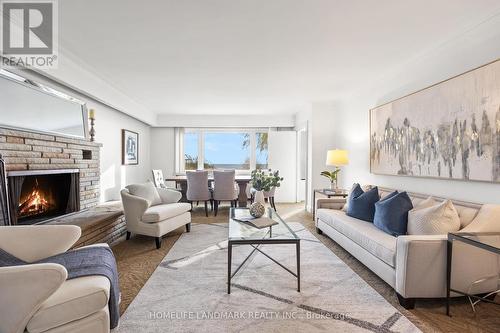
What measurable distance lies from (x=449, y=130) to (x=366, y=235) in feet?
4.46

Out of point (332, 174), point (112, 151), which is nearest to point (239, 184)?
point (332, 174)

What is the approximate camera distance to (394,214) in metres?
2.66

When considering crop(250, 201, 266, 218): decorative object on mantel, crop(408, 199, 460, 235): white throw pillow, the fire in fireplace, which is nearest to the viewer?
crop(408, 199, 460, 235): white throw pillow

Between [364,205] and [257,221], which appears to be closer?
[257,221]

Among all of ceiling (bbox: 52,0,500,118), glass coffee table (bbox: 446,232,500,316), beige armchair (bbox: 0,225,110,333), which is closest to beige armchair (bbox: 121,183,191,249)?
ceiling (bbox: 52,0,500,118)

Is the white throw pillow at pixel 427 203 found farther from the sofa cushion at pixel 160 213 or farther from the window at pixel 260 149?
the window at pixel 260 149

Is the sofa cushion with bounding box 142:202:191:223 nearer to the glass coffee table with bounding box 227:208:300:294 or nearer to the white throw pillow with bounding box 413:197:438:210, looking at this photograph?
the glass coffee table with bounding box 227:208:300:294

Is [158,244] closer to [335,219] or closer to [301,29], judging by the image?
[335,219]

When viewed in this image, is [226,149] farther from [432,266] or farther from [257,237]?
[432,266]

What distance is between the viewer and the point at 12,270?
131cm

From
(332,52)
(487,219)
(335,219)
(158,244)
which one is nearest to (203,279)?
(158,244)

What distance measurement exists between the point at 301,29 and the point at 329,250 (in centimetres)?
248

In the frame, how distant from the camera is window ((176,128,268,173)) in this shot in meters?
7.74

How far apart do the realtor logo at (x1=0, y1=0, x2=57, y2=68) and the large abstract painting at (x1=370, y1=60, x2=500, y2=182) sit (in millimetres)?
3661
